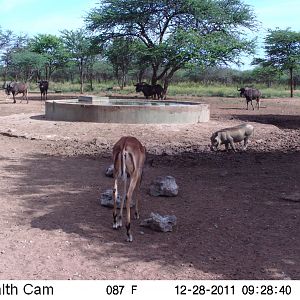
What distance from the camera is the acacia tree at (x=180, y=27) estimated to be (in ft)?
98.0

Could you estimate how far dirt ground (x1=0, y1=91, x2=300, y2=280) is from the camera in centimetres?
430

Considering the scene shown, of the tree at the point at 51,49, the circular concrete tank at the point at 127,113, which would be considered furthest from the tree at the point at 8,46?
the circular concrete tank at the point at 127,113

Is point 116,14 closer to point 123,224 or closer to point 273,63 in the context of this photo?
point 273,63

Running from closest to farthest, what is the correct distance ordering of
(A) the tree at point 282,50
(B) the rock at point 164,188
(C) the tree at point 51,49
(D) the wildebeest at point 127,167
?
(D) the wildebeest at point 127,167 → (B) the rock at point 164,188 → (A) the tree at point 282,50 → (C) the tree at point 51,49

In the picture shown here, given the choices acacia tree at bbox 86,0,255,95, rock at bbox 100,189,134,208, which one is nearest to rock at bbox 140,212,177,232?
rock at bbox 100,189,134,208

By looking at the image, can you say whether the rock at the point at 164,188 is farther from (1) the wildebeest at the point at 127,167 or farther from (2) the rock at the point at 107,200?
(1) the wildebeest at the point at 127,167

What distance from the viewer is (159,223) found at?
207 inches

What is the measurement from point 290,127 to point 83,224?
1281 centimetres

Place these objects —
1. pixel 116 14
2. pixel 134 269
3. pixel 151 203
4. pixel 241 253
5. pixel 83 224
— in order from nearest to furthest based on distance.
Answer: pixel 134 269 → pixel 241 253 → pixel 83 224 → pixel 151 203 → pixel 116 14

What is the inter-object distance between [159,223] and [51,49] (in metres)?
49.8

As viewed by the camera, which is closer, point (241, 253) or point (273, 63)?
point (241, 253)

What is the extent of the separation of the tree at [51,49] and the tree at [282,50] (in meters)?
20.9

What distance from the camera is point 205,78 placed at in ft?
219

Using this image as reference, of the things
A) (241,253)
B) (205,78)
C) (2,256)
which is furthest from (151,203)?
(205,78)
